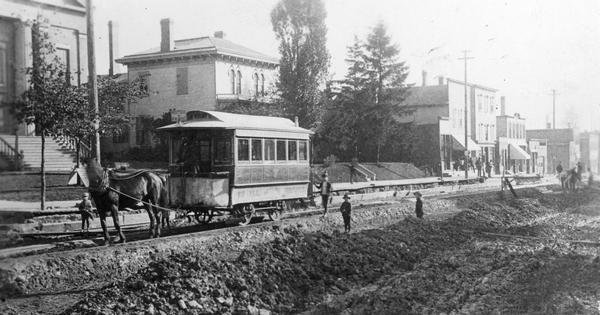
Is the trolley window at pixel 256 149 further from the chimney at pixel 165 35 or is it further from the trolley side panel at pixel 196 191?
the chimney at pixel 165 35

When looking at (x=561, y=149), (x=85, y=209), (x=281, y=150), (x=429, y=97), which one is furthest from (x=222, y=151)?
(x=561, y=149)

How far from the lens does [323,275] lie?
11.6 meters

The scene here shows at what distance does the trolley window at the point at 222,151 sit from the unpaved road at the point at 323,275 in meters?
1.99

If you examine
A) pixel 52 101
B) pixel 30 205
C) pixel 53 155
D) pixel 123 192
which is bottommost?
pixel 30 205

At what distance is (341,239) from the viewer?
14117 mm

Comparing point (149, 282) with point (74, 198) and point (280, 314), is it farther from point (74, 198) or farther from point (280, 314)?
point (74, 198)

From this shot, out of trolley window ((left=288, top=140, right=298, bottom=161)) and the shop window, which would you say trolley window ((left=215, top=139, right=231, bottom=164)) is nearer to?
the shop window

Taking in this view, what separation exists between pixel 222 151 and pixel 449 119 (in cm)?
3931

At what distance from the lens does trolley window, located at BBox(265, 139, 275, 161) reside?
16281 millimetres

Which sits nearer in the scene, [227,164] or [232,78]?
[227,164]

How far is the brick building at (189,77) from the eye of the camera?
36.4m

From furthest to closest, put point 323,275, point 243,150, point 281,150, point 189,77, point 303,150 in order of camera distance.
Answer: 1. point 189,77
2. point 303,150
3. point 281,150
4. point 243,150
5. point 323,275

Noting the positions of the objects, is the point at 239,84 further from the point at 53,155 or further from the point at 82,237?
the point at 82,237

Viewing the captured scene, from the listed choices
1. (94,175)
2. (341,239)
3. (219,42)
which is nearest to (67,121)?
(94,175)
